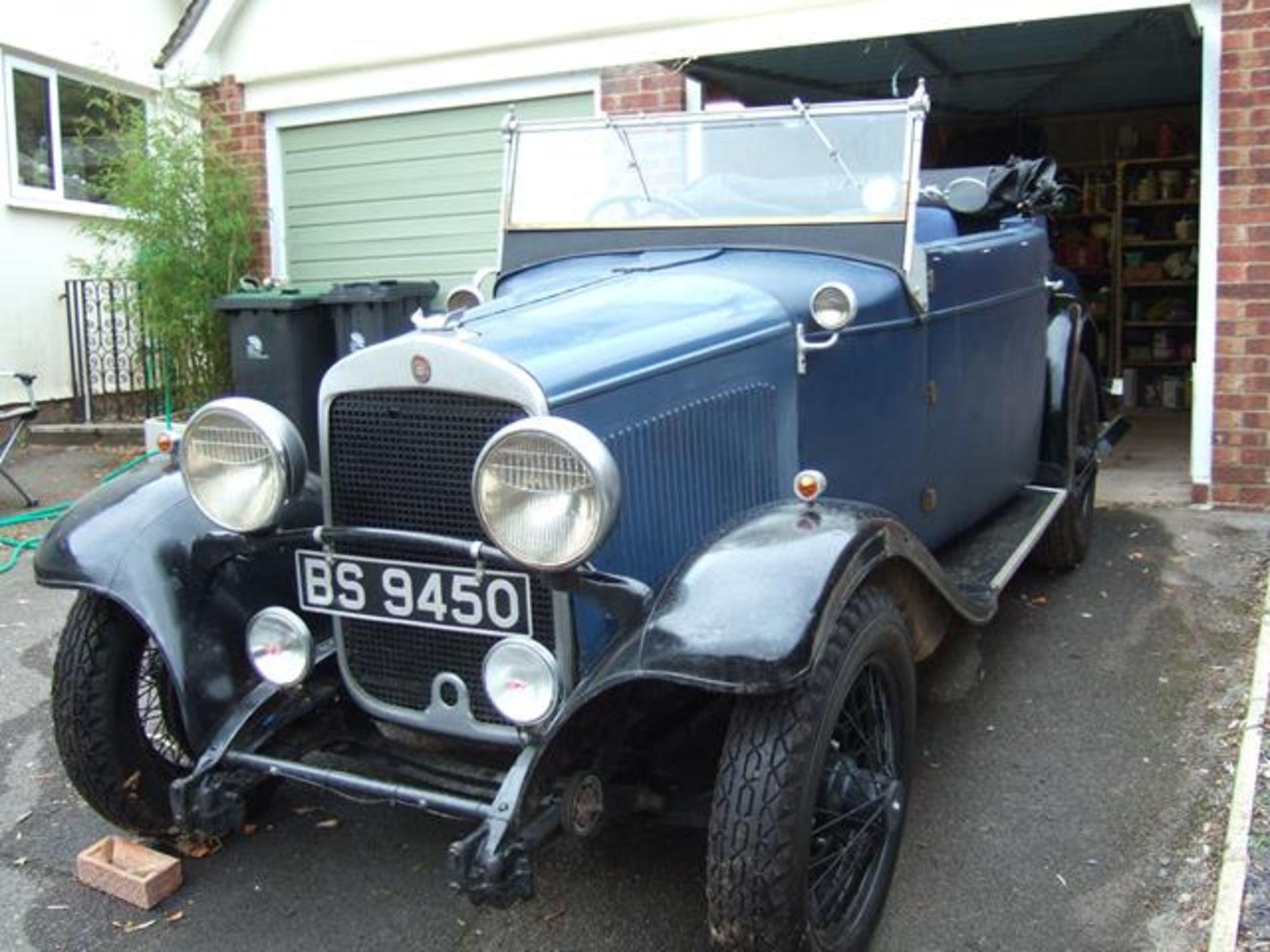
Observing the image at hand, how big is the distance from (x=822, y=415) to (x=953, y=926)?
4.41ft

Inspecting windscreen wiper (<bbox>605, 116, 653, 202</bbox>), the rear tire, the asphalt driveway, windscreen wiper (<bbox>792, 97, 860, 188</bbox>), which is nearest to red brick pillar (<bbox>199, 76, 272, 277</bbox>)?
the asphalt driveway

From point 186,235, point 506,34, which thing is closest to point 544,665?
point 506,34

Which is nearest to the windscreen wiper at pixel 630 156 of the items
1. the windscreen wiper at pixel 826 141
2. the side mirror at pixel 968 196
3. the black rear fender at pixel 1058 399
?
the windscreen wiper at pixel 826 141

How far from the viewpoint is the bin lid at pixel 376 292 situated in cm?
722

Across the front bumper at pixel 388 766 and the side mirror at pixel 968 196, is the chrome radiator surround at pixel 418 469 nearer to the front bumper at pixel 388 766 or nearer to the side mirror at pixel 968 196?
the front bumper at pixel 388 766

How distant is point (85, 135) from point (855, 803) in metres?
10.7

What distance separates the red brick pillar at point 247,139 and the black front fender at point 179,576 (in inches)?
237

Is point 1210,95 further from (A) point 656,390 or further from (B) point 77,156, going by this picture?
(B) point 77,156

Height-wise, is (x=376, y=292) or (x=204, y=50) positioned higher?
(x=204, y=50)

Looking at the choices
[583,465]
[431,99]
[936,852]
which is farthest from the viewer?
[431,99]

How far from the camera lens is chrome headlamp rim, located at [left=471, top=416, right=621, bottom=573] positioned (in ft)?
7.33

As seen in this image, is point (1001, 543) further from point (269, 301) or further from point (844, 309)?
point (269, 301)

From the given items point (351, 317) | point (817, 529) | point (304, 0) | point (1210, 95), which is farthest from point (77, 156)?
point (817, 529)

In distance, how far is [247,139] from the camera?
8711 mm
